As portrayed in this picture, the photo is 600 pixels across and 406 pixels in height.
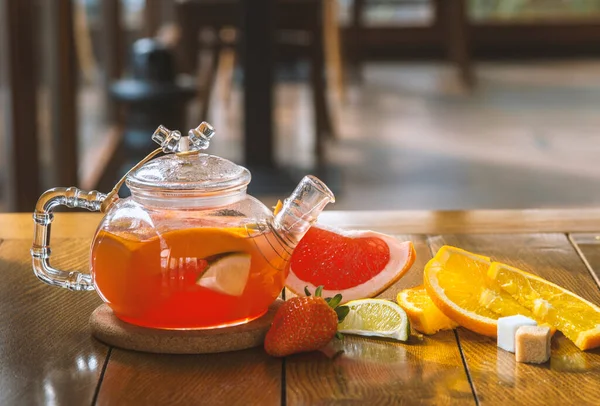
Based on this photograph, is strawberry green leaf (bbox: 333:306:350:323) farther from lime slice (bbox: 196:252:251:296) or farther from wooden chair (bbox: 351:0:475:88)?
wooden chair (bbox: 351:0:475:88)

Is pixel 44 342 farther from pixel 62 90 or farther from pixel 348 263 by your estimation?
pixel 62 90

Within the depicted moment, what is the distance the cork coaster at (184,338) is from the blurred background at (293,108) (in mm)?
1575

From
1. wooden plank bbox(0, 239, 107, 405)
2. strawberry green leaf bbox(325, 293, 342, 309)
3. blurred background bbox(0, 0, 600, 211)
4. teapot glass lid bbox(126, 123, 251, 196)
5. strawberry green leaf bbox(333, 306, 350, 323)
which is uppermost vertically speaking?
teapot glass lid bbox(126, 123, 251, 196)

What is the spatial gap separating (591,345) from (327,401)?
241mm

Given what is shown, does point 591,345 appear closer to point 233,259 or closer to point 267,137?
point 233,259

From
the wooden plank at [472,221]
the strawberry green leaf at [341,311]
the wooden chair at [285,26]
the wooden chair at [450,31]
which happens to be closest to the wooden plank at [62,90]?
the wooden chair at [285,26]

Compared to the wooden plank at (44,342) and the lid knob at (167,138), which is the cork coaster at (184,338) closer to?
the wooden plank at (44,342)

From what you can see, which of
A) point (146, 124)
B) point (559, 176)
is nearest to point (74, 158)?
point (146, 124)

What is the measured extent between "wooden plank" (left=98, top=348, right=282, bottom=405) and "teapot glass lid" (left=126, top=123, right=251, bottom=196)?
13 centimetres

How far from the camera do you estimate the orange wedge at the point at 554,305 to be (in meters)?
0.80

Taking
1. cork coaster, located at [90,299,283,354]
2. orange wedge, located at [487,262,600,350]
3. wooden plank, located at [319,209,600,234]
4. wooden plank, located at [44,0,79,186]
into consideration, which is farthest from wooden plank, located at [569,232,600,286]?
wooden plank, located at [44,0,79,186]

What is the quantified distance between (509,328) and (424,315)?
79 mm

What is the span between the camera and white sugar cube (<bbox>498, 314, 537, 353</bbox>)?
0.77m

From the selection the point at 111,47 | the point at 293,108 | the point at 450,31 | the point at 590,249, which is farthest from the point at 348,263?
the point at 450,31
